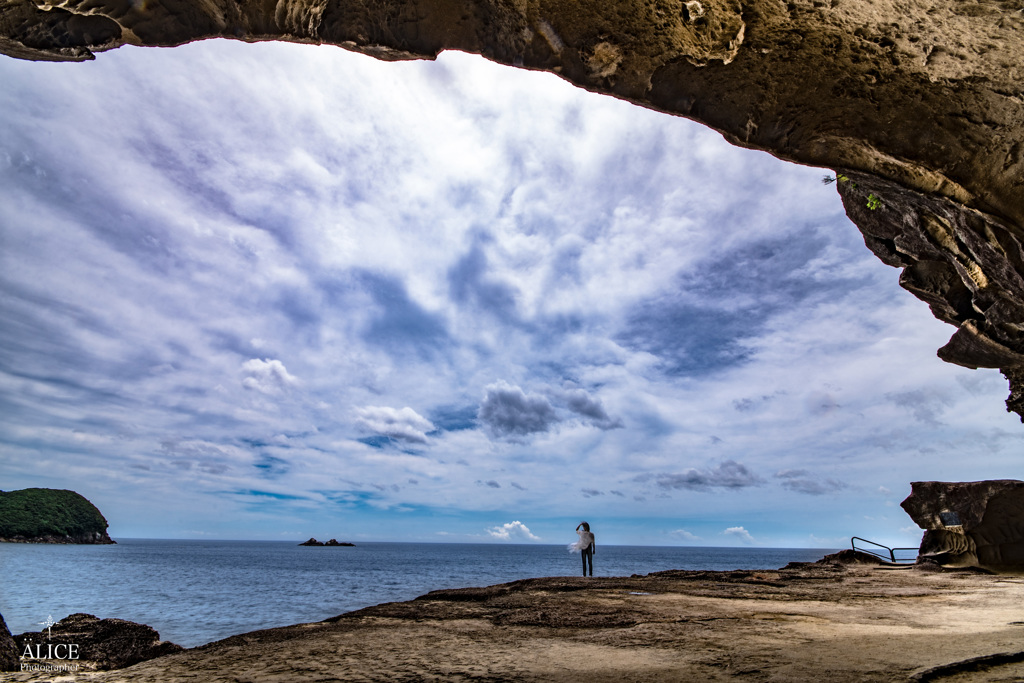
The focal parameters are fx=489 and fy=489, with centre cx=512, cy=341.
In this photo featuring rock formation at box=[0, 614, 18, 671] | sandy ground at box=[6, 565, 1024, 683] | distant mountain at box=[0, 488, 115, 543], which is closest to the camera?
sandy ground at box=[6, 565, 1024, 683]

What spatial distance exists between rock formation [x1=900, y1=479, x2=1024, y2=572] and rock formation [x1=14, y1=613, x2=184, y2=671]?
61.2 feet

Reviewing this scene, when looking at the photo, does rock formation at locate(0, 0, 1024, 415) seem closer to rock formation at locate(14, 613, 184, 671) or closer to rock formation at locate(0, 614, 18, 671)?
rock formation at locate(0, 614, 18, 671)

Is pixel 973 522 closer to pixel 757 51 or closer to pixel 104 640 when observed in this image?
pixel 757 51

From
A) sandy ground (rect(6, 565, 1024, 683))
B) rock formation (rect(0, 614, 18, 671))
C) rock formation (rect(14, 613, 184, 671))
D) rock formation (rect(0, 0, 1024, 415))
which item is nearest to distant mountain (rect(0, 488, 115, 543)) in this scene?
rock formation (rect(14, 613, 184, 671))

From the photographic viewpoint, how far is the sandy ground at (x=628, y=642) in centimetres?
315

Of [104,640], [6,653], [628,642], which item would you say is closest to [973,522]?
[628,642]

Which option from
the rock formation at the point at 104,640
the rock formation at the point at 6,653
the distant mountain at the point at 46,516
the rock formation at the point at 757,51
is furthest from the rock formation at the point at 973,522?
the distant mountain at the point at 46,516

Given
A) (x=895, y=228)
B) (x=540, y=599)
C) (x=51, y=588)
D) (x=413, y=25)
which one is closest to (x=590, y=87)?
(x=413, y=25)

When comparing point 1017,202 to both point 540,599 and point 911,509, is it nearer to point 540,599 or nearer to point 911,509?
point 540,599

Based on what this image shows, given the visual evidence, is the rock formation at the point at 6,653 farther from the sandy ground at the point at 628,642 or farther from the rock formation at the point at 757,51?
the rock formation at the point at 757,51

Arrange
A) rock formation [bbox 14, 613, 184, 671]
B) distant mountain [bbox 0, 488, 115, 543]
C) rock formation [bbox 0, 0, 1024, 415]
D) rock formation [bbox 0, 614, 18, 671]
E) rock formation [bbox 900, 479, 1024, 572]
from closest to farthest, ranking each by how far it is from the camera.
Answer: rock formation [bbox 0, 0, 1024, 415], rock formation [bbox 0, 614, 18, 671], rock formation [bbox 14, 613, 184, 671], rock formation [bbox 900, 479, 1024, 572], distant mountain [bbox 0, 488, 115, 543]

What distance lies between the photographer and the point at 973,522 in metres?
13.7

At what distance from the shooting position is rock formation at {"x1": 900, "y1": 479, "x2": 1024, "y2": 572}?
1309 cm

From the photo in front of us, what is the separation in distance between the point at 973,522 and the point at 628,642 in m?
15.4
